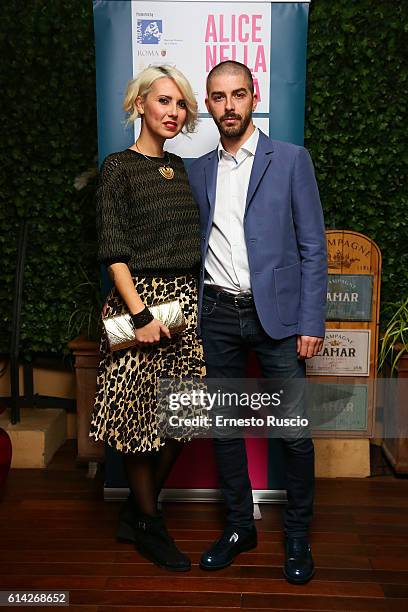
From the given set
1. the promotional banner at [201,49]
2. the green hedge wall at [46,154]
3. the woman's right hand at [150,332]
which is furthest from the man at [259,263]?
the green hedge wall at [46,154]

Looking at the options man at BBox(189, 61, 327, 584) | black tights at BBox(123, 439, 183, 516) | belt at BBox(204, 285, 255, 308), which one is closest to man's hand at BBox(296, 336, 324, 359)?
man at BBox(189, 61, 327, 584)

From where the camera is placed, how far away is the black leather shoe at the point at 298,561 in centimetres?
217

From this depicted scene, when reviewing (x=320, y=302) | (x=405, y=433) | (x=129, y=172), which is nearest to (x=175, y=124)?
(x=129, y=172)

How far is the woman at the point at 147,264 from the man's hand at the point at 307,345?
0.35 metres

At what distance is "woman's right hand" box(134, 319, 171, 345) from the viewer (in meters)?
2.06

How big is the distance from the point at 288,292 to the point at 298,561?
0.93 m

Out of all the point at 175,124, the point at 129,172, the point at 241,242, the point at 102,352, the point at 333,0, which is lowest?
the point at 102,352

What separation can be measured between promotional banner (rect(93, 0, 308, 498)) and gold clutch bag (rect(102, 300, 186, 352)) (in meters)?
0.73

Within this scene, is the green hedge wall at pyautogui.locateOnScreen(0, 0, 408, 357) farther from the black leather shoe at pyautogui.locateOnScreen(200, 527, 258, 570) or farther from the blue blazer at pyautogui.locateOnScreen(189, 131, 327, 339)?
the black leather shoe at pyautogui.locateOnScreen(200, 527, 258, 570)

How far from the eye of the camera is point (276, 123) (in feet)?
8.21

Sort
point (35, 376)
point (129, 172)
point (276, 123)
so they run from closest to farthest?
point (129, 172), point (276, 123), point (35, 376)

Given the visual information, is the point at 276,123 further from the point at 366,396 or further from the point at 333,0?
the point at 366,396

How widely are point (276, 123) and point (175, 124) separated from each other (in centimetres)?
Result: 56

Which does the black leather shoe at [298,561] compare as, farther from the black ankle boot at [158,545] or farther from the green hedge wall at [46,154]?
the green hedge wall at [46,154]
